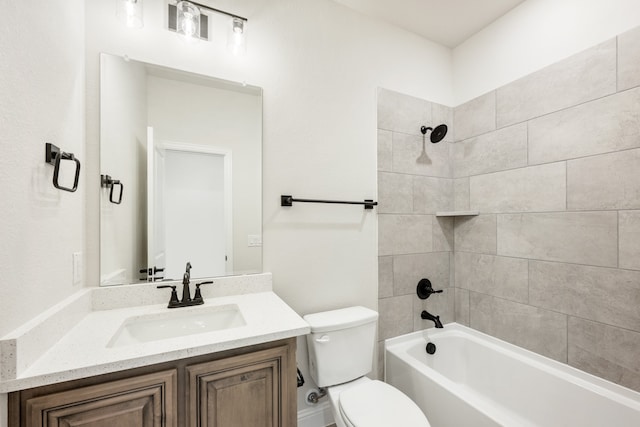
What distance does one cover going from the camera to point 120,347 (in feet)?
3.01

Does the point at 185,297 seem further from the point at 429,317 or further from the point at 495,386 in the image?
the point at 495,386

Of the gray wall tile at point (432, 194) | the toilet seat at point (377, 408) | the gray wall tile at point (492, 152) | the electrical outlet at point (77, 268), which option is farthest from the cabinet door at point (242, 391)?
the gray wall tile at point (492, 152)

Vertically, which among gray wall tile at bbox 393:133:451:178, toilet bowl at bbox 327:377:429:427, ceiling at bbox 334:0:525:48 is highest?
ceiling at bbox 334:0:525:48

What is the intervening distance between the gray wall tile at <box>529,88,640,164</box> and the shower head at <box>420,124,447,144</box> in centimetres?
52

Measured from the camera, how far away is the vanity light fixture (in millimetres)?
1413

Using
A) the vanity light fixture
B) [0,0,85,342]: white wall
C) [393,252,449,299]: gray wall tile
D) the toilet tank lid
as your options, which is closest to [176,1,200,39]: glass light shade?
the vanity light fixture

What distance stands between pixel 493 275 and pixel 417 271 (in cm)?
52

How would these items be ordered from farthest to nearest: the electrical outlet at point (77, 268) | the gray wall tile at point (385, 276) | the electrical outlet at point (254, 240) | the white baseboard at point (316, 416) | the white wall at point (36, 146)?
the gray wall tile at point (385, 276) → the white baseboard at point (316, 416) → the electrical outlet at point (254, 240) → the electrical outlet at point (77, 268) → the white wall at point (36, 146)

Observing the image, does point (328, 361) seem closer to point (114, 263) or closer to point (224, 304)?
point (224, 304)

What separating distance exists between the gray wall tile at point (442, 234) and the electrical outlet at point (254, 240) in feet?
4.59

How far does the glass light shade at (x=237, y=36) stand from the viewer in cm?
151

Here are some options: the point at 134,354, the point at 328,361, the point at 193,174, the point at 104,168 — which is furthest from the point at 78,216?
the point at 328,361

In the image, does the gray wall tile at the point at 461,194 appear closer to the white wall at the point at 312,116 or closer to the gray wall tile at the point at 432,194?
the gray wall tile at the point at 432,194

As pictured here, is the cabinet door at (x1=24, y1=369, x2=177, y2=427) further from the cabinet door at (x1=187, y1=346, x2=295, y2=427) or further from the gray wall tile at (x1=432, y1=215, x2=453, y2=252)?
the gray wall tile at (x1=432, y1=215, x2=453, y2=252)
